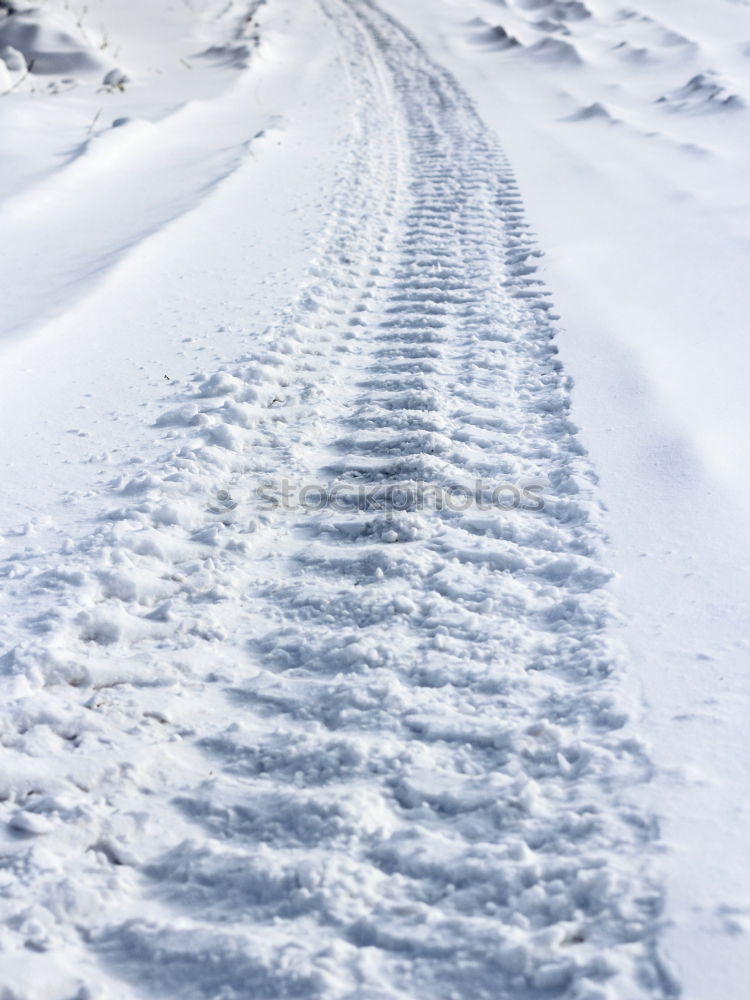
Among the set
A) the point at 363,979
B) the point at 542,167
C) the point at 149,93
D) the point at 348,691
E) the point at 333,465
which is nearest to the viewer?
the point at 363,979

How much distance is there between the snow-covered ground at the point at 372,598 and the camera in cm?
163

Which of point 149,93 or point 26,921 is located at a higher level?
point 149,93

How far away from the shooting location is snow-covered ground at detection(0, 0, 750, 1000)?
1632 millimetres

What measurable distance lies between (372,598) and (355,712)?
44 cm

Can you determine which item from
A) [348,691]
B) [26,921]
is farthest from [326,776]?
[26,921]

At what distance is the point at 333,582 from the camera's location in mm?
2607

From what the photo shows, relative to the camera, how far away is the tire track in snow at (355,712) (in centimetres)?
160

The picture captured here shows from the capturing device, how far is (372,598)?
251 cm

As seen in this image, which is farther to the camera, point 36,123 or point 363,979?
point 36,123

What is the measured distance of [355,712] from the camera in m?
2.12

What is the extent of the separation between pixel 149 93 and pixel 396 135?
321cm

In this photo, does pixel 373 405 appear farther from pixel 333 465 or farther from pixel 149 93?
pixel 149 93

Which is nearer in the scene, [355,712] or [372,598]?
[355,712]

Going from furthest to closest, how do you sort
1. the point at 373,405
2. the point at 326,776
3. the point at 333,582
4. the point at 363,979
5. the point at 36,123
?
the point at 36,123
the point at 373,405
the point at 333,582
the point at 326,776
the point at 363,979
